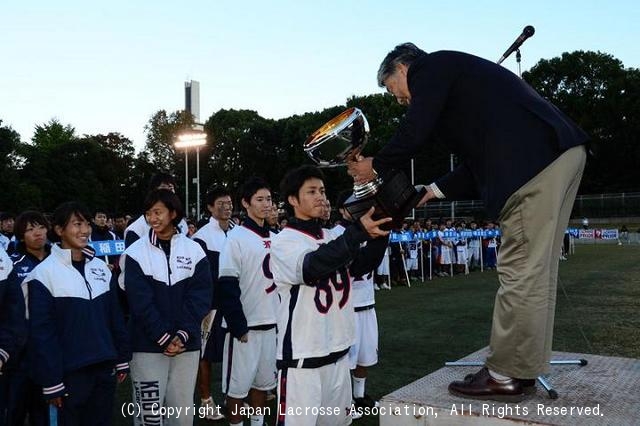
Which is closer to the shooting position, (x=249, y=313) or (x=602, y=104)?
(x=249, y=313)

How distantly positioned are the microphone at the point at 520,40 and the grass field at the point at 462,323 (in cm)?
224

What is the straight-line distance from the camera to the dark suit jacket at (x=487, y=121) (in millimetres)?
3051

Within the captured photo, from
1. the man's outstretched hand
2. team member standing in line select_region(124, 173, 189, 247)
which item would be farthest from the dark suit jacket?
team member standing in line select_region(124, 173, 189, 247)

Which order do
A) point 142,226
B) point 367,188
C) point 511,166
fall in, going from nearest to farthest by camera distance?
point 367,188
point 511,166
point 142,226

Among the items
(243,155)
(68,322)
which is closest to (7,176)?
(243,155)

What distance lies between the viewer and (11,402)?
14.6ft

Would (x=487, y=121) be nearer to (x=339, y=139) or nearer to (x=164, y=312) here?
(x=339, y=139)

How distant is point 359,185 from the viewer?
3.05m

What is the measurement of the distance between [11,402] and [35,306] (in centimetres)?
117

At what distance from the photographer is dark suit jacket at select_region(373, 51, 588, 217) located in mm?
3051

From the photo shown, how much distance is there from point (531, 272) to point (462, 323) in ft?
24.5

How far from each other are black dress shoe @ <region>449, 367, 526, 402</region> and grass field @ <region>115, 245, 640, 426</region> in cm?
212

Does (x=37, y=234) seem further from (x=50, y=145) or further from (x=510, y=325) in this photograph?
(x=50, y=145)

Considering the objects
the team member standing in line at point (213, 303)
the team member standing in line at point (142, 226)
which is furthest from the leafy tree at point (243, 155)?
the team member standing in line at point (142, 226)
